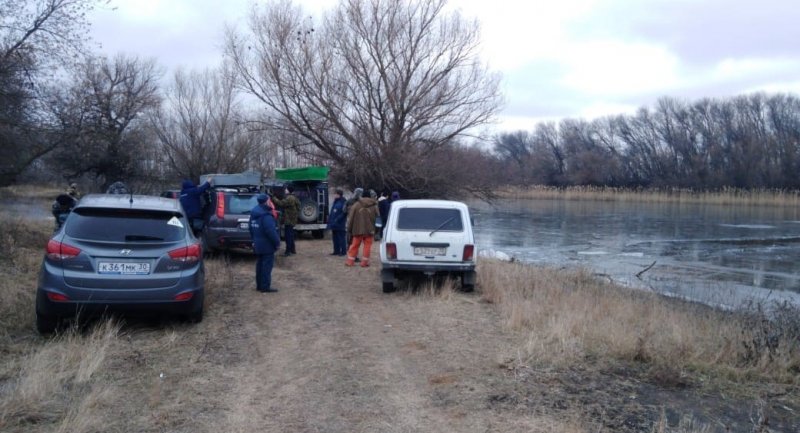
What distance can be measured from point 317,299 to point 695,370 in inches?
223

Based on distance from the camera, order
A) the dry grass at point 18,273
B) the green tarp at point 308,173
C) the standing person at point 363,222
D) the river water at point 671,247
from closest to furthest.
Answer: the dry grass at point 18,273 < the standing person at point 363,222 < the river water at point 671,247 < the green tarp at point 308,173


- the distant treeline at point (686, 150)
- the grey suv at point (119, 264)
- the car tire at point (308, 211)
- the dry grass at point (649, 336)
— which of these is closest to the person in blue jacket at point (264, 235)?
the grey suv at point (119, 264)

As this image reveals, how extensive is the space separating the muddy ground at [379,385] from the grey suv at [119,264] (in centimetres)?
48

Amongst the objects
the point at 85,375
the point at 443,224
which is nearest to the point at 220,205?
the point at 443,224

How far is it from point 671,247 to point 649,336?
68.8ft

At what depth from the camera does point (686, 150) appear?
8006 centimetres

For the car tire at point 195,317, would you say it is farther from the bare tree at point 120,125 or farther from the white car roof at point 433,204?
the bare tree at point 120,125

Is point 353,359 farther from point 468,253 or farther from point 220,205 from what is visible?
point 220,205

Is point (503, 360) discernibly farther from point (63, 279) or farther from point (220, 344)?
point (63, 279)

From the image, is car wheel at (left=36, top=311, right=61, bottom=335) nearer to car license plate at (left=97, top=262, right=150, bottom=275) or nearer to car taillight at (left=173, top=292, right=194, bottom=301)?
car license plate at (left=97, top=262, right=150, bottom=275)

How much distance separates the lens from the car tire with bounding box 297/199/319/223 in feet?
71.9

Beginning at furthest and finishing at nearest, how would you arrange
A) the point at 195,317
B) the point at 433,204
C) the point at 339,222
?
the point at 339,222 → the point at 433,204 → the point at 195,317

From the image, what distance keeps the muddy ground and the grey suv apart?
1.57 feet

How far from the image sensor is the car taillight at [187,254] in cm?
811
